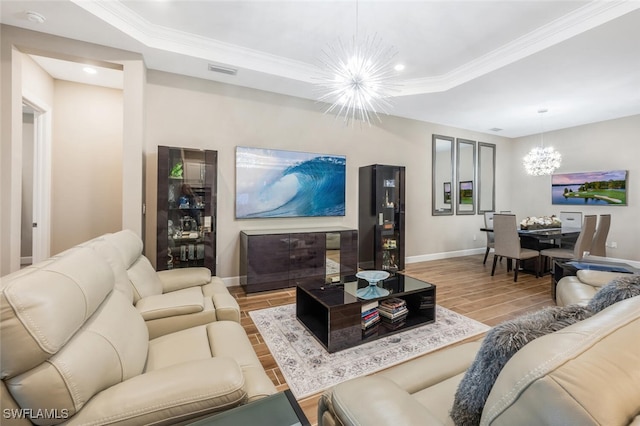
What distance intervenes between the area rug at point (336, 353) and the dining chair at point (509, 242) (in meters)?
2.05

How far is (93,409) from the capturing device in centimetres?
92

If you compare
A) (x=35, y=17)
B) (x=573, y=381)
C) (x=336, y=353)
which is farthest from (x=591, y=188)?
(x=35, y=17)

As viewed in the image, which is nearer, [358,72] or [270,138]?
[358,72]

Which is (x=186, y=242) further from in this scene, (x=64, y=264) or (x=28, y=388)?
(x=28, y=388)

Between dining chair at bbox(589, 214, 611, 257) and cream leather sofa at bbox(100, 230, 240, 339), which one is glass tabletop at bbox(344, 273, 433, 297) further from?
dining chair at bbox(589, 214, 611, 257)

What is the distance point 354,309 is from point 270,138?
9.69 ft

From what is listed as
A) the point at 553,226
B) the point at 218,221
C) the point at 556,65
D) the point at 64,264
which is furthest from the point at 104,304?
the point at 553,226

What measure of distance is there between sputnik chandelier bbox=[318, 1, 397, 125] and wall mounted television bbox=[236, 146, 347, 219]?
1.00 m

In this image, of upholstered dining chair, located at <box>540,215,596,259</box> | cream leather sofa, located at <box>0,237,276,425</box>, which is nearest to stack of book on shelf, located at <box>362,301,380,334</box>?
cream leather sofa, located at <box>0,237,276,425</box>

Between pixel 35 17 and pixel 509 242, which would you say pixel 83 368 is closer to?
pixel 35 17

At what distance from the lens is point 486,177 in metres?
6.69

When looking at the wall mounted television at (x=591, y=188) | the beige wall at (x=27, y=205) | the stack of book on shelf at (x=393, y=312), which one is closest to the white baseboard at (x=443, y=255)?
the wall mounted television at (x=591, y=188)

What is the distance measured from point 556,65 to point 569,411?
170 inches

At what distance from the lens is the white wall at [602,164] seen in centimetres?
533
